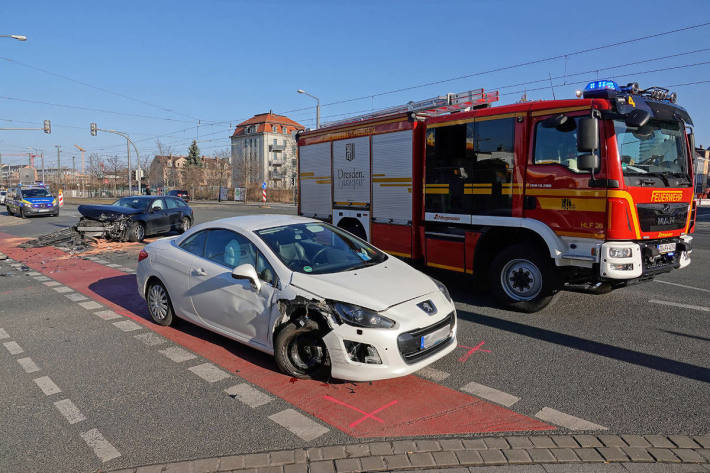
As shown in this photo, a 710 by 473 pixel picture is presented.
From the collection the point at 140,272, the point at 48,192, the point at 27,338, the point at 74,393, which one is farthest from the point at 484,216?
the point at 48,192

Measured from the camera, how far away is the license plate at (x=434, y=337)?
4008 mm

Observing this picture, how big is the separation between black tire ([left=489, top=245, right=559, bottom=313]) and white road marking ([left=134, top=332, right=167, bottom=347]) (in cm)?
447

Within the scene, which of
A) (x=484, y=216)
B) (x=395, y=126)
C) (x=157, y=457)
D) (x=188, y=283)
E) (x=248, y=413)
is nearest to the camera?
(x=157, y=457)

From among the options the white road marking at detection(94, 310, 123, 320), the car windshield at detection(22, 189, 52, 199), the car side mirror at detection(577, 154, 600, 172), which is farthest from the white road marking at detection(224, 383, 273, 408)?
the car windshield at detection(22, 189, 52, 199)

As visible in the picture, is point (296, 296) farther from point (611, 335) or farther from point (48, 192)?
point (48, 192)

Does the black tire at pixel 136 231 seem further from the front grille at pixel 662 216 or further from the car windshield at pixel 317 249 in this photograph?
the front grille at pixel 662 216

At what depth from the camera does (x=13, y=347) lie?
17.5 feet

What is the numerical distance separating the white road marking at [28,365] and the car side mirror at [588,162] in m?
6.37

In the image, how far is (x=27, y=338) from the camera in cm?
567

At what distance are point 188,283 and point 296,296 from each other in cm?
182

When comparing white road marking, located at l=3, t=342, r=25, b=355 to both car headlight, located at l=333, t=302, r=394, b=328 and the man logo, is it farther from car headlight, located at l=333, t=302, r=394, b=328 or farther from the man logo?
the man logo

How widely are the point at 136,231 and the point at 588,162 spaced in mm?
13740

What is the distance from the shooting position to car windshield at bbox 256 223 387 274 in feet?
15.5

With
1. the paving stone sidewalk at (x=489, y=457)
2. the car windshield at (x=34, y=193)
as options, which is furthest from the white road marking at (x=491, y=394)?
the car windshield at (x=34, y=193)
